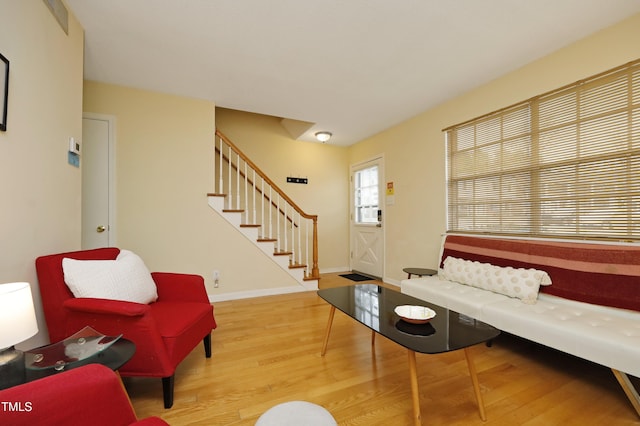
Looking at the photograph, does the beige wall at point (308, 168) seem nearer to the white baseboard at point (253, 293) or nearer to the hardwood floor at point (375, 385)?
the white baseboard at point (253, 293)

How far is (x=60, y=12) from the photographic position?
6.03 ft

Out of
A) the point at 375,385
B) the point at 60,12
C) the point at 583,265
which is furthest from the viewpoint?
→ the point at 583,265

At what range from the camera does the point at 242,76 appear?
9.41 ft

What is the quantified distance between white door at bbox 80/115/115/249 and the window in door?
3907 millimetres

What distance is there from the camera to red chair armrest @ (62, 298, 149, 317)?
4.48 feet

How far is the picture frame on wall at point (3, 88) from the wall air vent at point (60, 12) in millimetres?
695

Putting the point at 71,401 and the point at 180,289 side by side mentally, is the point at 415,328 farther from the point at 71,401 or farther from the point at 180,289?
the point at 180,289

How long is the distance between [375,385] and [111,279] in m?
1.83

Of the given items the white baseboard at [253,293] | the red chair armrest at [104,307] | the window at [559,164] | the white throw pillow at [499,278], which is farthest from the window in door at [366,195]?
the red chair armrest at [104,307]

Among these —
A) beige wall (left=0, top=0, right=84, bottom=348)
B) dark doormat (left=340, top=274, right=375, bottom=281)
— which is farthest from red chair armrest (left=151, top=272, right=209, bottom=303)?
dark doormat (left=340, top=274, right=375, bottom=281)

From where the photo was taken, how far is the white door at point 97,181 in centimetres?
290

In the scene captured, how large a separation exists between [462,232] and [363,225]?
83.4 inches

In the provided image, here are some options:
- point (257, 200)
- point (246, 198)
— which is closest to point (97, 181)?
point (246, 198)

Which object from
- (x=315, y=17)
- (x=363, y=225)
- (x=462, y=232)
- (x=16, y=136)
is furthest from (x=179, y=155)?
(x=462, y=232)
